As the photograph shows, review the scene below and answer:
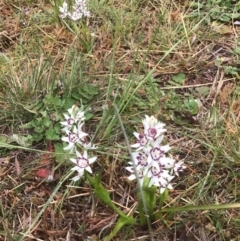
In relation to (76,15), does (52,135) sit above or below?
below

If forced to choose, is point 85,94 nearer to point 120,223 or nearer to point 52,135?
point 52,135

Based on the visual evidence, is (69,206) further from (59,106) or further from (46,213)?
(59,106)

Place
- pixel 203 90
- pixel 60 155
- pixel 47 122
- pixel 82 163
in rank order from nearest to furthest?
pixel 82 163 < pixel 60 155 < pixel 47 122 < pixel 203 90

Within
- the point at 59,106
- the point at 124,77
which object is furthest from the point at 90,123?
the point at 124,77

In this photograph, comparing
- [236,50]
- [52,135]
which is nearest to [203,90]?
[236,50]

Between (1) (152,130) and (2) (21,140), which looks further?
(2) (21,140)

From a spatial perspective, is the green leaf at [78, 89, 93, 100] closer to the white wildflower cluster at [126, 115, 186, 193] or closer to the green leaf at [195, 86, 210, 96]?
the green leaf at [195, 86, 210, 96]

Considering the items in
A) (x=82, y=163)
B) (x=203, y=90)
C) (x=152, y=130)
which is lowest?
(x=203, y=90)

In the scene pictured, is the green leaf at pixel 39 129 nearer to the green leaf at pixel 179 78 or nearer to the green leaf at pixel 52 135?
the green leaf at pixel 52 135

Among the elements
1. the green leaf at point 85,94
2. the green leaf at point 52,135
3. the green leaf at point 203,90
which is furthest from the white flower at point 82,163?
the green leaf at point 203,90
